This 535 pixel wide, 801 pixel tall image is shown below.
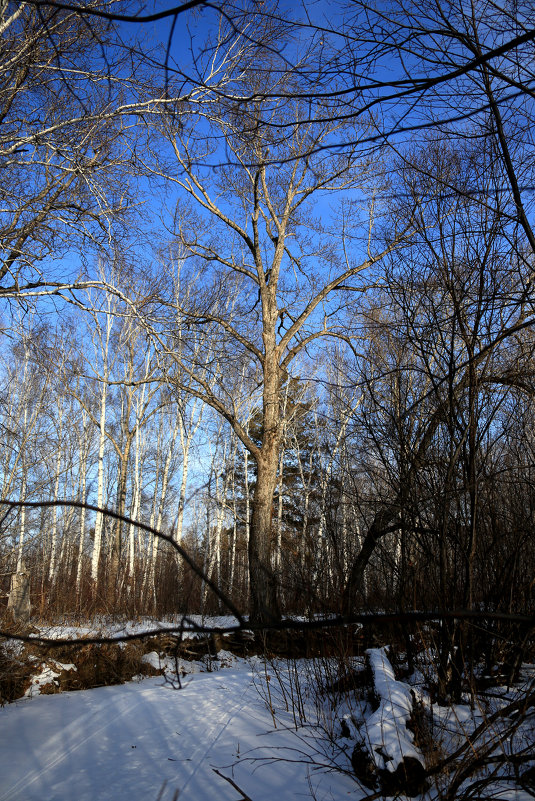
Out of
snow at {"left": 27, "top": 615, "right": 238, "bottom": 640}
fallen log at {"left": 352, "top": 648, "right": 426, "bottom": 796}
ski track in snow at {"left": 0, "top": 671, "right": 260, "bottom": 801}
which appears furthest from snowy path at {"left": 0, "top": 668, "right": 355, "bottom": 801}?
snow at {"left": 27, "top": 615, "right": 238, "bottom": 640}

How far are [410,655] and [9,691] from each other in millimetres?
4170

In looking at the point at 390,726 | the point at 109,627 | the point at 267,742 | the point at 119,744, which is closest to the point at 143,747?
the point at 119,744

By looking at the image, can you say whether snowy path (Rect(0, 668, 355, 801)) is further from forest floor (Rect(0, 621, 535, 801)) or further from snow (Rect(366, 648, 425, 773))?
snow (Rect(366, 648, 425, 773))

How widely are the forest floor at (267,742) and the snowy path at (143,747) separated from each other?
0.04 feet

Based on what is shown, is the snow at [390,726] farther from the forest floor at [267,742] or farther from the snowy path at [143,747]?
the snowy path at [143,747]

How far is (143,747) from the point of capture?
3.88 m

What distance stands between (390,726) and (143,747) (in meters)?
1.93

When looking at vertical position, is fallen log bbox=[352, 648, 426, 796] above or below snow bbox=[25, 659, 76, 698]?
above

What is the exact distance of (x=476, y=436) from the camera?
3602 mm

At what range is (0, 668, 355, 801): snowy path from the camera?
312cm

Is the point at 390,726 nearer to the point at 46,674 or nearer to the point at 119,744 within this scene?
the point at 119,744

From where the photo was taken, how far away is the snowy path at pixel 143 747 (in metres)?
3.12

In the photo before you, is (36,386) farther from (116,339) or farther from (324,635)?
(324,635)

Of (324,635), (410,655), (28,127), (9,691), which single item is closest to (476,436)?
(410,655)
